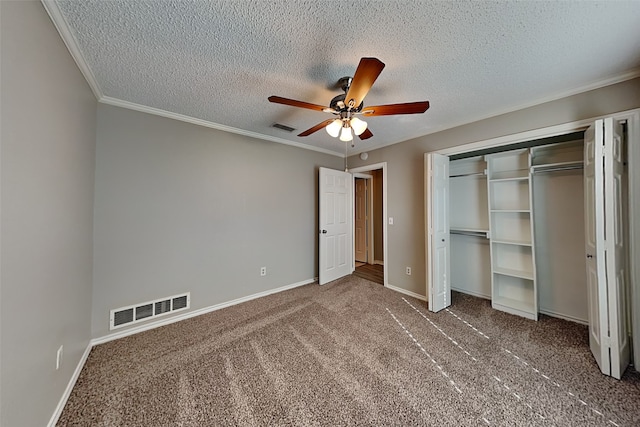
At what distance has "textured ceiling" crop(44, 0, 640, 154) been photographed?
49.9 inches

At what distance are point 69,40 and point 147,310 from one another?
241 centimetres

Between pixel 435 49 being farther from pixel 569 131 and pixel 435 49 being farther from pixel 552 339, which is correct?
pixel 552 339

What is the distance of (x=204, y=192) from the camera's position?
279 cm

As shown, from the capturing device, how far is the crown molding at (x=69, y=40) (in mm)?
1225

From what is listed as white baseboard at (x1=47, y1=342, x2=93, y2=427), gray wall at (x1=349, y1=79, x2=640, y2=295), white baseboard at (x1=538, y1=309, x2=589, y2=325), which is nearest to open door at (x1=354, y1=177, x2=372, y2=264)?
gray wall at (x1=349, y1=79, x2=640, y2=295)

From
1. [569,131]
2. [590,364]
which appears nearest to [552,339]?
[590,364]

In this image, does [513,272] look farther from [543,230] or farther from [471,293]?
[471,293]

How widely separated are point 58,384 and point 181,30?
239cm

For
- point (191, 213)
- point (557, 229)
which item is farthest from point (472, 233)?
point (191, 213)

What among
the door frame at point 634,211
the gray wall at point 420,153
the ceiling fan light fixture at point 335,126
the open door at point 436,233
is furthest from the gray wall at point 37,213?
the door frame at point 634,211

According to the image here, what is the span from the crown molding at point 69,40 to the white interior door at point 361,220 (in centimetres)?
481

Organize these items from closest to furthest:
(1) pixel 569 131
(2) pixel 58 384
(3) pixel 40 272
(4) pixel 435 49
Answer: (3) pixel 40 272, (2) pixel 58 384, (4) pixel 435 49, (1) pixel 569 131

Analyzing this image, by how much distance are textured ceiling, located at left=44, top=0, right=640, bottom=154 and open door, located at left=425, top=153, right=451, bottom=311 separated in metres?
0.75

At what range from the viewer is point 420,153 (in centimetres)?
324
